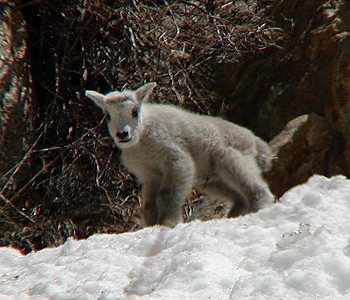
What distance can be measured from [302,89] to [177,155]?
2360 mm

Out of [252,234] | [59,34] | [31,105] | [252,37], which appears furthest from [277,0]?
[252,234]

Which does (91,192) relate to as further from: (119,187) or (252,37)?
(252,37)

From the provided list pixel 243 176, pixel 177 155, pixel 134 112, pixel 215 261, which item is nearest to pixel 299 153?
pixel 243 176

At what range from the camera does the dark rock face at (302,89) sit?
23.8ft

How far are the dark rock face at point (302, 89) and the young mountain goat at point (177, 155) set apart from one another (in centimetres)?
110

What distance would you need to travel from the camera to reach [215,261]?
3275 mm

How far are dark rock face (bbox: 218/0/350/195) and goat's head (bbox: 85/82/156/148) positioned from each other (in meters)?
2.02

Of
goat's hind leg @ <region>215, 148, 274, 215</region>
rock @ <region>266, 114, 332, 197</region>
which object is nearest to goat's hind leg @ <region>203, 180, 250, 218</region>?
goat's hind leg @ <region>215, 148, 274, 215</region>

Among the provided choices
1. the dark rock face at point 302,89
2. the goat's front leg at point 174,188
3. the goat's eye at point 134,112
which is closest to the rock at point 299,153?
the dark rock face at point 302,89

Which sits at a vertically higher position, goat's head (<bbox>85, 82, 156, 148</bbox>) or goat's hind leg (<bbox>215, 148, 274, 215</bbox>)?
goat's head (<bbox>85, 82, 156, 148</bbox>)

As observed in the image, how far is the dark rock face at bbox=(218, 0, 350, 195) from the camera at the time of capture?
7.25m

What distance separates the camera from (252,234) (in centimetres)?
360

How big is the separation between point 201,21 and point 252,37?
2.12 feet

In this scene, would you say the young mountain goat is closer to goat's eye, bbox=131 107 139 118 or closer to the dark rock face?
goat's eye, bbox=131 107 139 118
